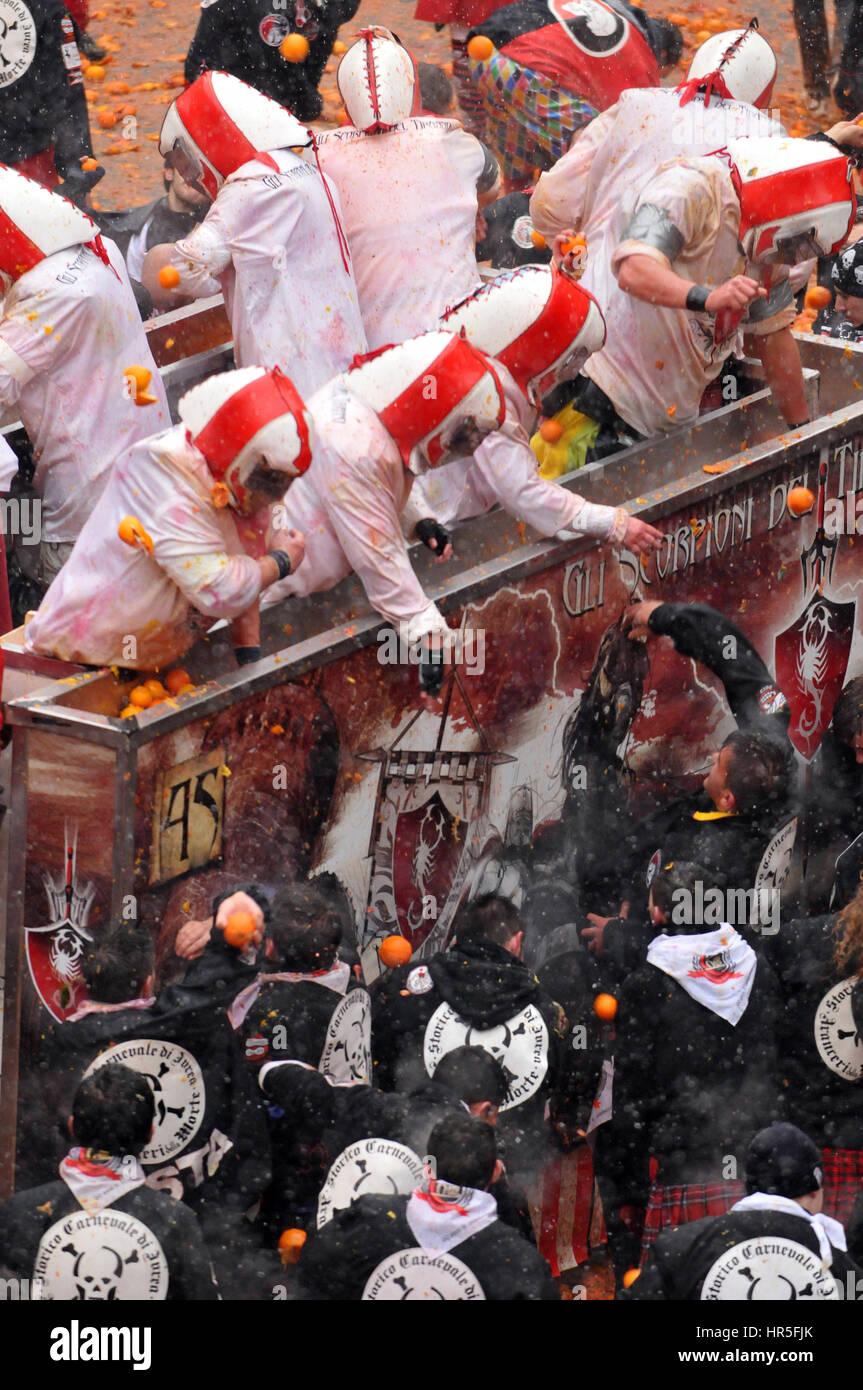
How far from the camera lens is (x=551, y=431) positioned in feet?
26.0

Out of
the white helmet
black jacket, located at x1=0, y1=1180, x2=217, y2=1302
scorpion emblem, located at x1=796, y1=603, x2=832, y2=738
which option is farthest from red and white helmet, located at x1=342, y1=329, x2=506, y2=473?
black jacket, located at x1=0, y1=1180, x2=217, y2=1302

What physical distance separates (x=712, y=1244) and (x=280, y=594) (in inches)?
107

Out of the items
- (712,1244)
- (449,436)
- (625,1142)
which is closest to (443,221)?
(449,436)

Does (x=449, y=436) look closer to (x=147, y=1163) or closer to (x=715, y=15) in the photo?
(x=147, y=1163)

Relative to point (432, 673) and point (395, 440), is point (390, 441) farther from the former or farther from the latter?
point (432, 673)

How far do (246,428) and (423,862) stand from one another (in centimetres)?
175

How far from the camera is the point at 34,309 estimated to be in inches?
273

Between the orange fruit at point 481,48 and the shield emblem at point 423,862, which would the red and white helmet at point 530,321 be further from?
the orange fruit at point 481,48

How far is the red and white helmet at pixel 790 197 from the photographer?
24.0ft

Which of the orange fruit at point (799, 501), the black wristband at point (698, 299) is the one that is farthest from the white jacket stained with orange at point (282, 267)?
the orange fruit at point (799, 501)

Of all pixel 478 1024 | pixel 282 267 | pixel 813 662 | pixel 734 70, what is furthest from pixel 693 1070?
pixel 734 70

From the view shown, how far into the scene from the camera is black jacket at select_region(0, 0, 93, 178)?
945 centimetres

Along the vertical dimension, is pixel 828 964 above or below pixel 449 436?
below
